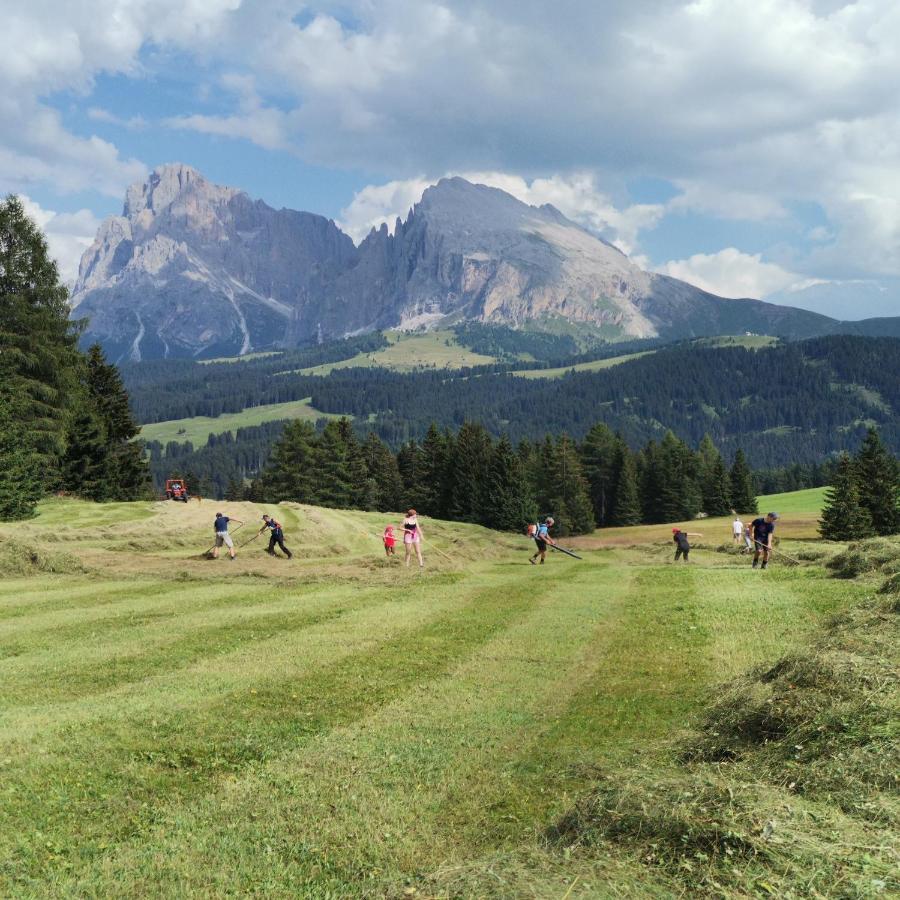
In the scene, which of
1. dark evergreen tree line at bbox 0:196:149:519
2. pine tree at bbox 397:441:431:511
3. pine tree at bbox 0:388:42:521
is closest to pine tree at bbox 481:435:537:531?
pine tree at bbox 397:441:431:511

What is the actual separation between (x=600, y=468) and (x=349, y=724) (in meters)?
116

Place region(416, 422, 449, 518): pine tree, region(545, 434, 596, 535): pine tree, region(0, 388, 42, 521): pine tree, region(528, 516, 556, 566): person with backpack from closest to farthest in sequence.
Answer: region(528, 516, 556, 566): person with backpack
region(0, 388, 42, 521): pine tree
region(545, 434, 596, 535): pine tree
region(416, 422, 449, 518): pine tree

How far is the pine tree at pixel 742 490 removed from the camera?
379 feet

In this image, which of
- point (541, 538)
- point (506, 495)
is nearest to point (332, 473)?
point (506, 495)

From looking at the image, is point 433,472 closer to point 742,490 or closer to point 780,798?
point 742,490

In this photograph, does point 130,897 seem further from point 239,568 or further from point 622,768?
point 239,568

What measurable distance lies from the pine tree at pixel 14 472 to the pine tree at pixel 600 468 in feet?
293

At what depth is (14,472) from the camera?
1886 inches

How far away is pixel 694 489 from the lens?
120 meters

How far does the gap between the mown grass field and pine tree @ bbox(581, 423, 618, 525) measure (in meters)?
97.0

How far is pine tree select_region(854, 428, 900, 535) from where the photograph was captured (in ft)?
257

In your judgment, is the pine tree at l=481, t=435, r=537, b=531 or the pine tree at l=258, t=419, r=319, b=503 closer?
the pine tree at l=481, t=435, r=537, b=531

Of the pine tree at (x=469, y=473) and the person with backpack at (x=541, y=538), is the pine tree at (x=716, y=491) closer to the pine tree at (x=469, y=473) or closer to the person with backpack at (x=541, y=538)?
the pine tree at (x=469, y=473)

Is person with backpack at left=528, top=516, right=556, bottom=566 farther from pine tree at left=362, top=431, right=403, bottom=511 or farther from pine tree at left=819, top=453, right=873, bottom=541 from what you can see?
pine tree at left=362, top=431, right=403, bottom=511
